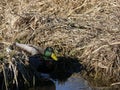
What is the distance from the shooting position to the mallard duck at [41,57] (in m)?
7.78

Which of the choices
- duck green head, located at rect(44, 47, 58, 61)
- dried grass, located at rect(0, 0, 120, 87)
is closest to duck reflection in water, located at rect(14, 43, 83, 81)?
duck green head, located at rect(44, 47, 58, 61)

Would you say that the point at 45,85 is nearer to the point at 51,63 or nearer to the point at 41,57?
the point at 51,63

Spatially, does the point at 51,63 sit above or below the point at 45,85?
above

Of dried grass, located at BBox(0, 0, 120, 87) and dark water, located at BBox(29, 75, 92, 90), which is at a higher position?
dried grass, located at BBox(0, 0, 120, 87)

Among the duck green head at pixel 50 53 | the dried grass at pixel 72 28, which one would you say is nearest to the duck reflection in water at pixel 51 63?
the duck green head at pixel 50 53

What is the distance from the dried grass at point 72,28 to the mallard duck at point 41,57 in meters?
0.45

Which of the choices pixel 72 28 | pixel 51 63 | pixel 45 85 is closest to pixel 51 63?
pixel 51 63

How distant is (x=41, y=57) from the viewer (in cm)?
798

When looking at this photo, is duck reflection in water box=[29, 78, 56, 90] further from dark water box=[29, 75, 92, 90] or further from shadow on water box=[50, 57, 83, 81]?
shadow on water box=[50, 57, 83, 81]

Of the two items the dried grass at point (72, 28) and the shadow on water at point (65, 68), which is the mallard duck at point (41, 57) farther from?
the dried grass at point (72, 28)

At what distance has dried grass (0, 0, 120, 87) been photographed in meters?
7.98

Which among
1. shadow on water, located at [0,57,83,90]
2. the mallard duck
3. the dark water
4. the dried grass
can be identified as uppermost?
the dried grass

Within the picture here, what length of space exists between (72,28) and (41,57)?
121 cm

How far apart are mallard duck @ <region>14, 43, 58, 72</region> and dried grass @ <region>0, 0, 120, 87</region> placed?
0.45 meters
